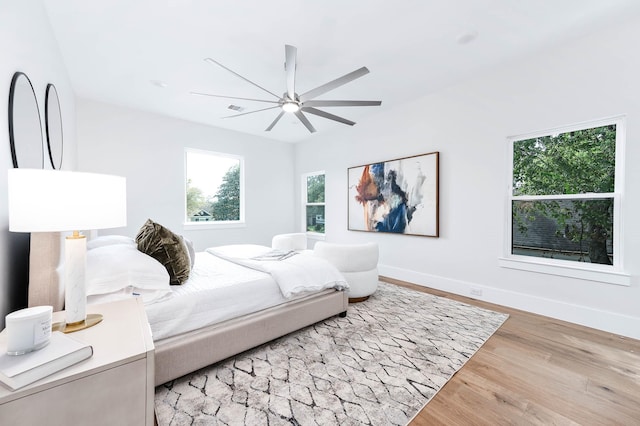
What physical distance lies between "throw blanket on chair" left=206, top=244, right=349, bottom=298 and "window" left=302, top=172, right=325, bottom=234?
2.73 metres

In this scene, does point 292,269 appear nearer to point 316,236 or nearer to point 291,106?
point 291,106

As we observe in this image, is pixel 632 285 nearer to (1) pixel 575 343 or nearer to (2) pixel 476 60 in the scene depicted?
(1) pixel 575 343

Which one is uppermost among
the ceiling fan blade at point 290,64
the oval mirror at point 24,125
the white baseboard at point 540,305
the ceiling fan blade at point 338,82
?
the ceiling fan blade at point 290,64

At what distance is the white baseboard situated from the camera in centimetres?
237

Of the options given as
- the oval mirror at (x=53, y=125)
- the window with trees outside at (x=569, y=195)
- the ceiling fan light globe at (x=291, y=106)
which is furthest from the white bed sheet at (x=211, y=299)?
the window with trees outside at (x=569, y=195)

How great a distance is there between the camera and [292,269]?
7.84ft

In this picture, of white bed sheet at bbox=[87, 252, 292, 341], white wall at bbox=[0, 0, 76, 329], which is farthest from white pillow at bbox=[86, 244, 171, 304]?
white wall at bbox=[0, 0, 76, 329]

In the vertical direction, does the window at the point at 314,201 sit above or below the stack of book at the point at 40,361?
above

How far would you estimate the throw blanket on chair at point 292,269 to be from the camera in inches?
88.9

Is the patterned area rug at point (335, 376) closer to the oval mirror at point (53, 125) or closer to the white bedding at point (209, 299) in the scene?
the white bedding at point (209, 299)

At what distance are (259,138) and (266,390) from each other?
4773 millimetres

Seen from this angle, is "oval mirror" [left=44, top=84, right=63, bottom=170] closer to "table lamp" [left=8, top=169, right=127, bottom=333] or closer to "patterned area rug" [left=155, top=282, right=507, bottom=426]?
"table lamp" [left=8, top=169, right=127, bottom=333]

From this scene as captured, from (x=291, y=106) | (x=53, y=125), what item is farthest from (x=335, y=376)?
(x=53, y=125)

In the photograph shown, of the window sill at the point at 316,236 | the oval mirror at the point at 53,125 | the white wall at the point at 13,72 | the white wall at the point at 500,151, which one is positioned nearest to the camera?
the white wall at the point at 13,72
